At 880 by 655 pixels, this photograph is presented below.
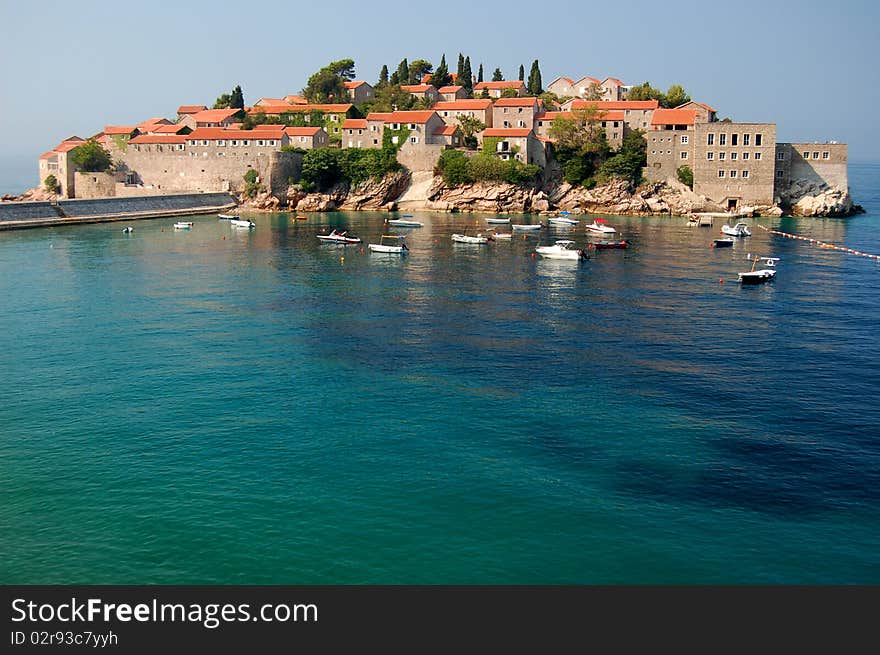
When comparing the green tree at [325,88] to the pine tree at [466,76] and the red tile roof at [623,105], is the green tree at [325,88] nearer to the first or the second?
the pine tree at [466,76]

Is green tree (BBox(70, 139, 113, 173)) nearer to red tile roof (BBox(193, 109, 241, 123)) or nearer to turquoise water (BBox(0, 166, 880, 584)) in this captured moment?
red tile roof (BBox(193, 109, 241, 123))

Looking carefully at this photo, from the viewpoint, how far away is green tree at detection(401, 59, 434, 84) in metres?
115

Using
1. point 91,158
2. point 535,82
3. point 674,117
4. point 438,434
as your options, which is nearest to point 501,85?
point 535,82

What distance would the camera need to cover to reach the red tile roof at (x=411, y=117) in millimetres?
84875

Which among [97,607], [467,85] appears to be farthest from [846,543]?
[467,85]

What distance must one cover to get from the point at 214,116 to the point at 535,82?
4190 cm

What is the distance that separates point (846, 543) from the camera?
16.3m

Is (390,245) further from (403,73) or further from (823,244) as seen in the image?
(403,73)

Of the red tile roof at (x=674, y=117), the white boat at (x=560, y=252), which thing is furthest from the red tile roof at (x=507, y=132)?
the white boat at (x=560, y=252)

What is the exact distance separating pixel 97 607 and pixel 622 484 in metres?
11.3

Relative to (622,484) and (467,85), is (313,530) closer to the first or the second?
(622,484)

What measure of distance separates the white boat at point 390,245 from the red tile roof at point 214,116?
4161cm

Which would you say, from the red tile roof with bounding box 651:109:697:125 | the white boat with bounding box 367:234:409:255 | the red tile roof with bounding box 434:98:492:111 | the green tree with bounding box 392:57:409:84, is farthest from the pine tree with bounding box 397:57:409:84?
the white boat with bounding box 367:234:409:255

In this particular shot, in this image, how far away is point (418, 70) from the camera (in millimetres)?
115938
